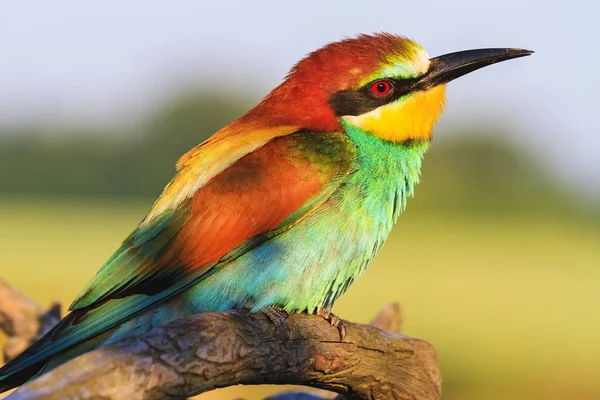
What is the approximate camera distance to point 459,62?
3.85 meters

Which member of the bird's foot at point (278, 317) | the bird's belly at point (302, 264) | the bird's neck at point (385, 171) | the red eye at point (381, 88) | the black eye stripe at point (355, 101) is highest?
the red eye at point (381, 88)

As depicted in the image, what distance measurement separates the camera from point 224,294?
327 centimetres

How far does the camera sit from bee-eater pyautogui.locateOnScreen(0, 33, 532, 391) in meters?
3.22

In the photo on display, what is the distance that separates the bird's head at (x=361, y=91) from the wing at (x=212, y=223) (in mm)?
181

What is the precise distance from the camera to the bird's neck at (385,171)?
3.42m

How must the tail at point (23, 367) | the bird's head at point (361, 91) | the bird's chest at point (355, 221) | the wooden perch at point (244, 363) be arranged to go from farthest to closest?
the bird's head at point (361, 91)
the bird's chest at point (355, 221)
the tail at point (23, 367)
the wooden perch at point (244, 363)

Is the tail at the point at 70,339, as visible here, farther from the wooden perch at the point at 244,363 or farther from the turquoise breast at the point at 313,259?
the wooden perch at the point at 244,363

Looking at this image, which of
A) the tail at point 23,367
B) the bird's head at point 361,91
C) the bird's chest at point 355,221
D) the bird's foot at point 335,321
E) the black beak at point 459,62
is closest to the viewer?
the tail at point 23,367

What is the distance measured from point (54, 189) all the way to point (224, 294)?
16.2m

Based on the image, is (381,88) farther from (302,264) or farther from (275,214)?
(302,264)

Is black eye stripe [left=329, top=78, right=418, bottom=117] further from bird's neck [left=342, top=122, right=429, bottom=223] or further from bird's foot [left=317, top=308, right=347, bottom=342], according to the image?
bird's foot [left=317, top=308, right=347, bottom=342]

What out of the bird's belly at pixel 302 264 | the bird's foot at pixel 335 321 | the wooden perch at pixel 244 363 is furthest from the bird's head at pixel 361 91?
the wooden perch at pixel 244 363

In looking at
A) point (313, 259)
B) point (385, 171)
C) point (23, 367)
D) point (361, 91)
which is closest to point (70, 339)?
point (23, 367)

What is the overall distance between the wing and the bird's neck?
9 centimetres
